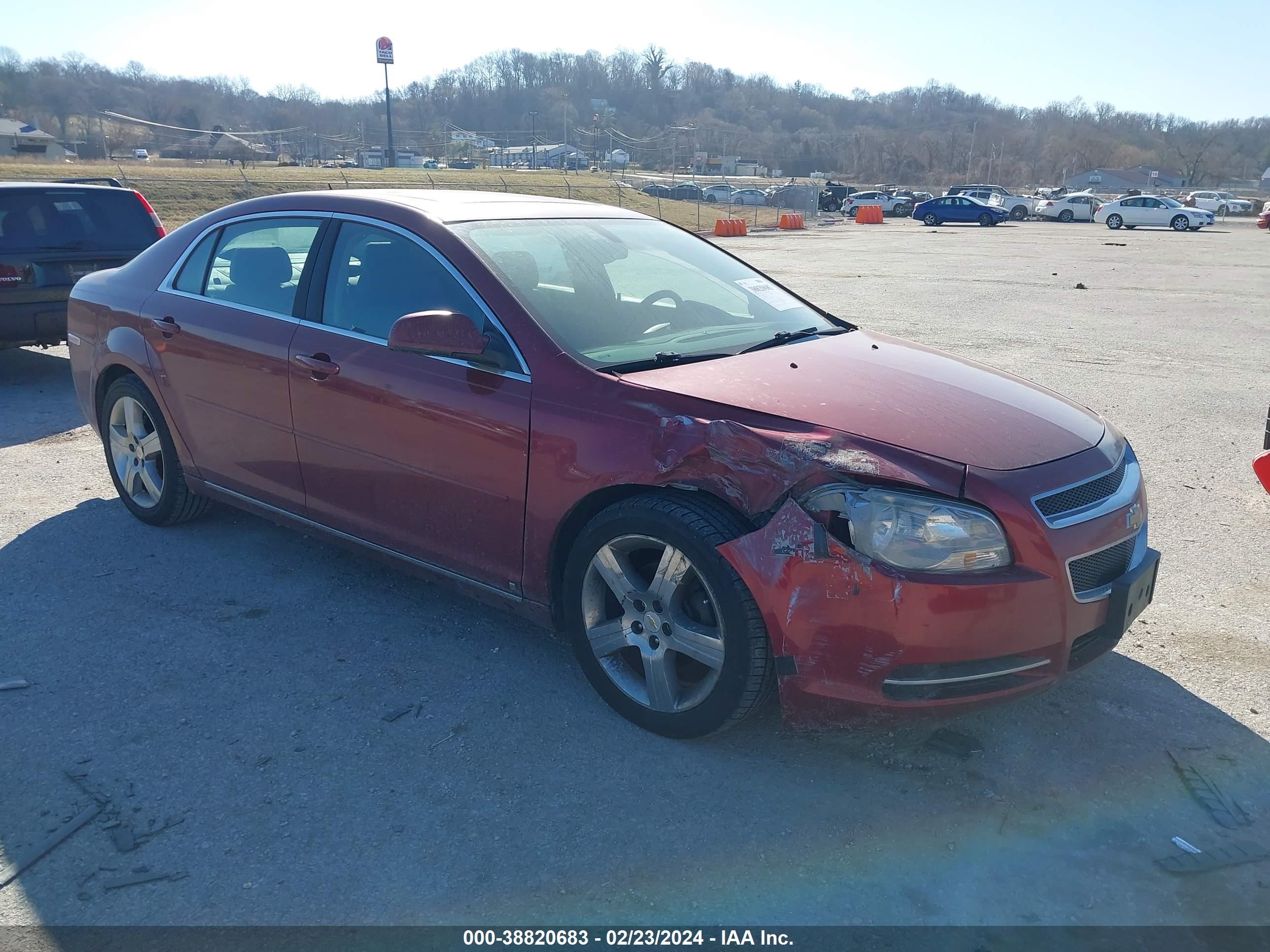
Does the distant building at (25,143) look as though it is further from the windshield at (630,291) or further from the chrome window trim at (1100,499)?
the chrome window trim at (1100,499)

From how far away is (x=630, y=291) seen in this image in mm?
4082

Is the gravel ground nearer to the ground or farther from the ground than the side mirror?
nearer to the ground

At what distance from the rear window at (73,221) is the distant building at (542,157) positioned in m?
74.8

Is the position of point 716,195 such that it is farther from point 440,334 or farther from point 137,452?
point 440,334

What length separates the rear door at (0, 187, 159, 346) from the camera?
8383 mm

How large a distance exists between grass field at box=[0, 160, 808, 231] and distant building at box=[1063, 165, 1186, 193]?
55935 mm

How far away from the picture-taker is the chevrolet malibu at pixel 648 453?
2844 mm

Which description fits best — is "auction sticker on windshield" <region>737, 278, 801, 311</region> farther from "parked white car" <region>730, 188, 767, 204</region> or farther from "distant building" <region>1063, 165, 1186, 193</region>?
"distant building" <region>1063, 165, 1186, 193</region>

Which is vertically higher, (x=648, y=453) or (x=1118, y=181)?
(x=1118, y=181)

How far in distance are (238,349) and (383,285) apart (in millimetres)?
872

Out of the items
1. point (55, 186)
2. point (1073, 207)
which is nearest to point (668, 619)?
point (55, 186)

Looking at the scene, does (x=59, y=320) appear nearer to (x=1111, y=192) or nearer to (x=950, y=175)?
(x=1111, y=192)

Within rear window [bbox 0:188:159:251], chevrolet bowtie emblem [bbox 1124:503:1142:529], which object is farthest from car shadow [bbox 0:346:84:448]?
chevrolet bowtie emblem [bbox 1124:503:1142:529]

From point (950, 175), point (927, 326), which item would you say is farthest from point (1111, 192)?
point (927, 326)
